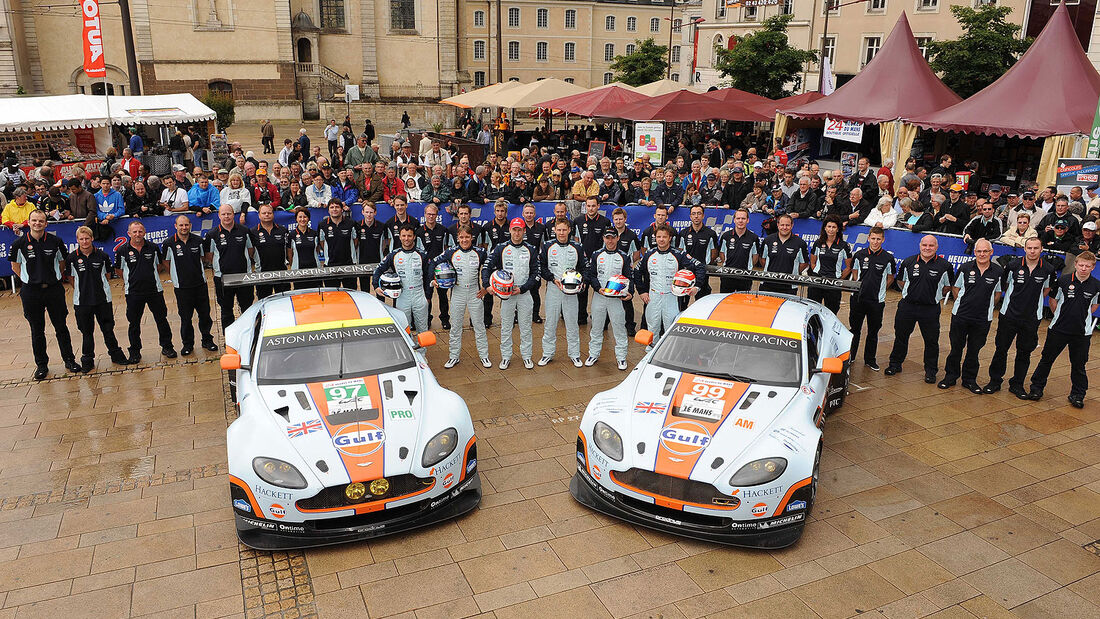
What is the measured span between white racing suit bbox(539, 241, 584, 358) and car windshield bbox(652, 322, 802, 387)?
2.66 m

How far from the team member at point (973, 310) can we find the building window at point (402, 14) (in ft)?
163

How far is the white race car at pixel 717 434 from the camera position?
227 inches

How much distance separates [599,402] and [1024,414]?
518 centimetres

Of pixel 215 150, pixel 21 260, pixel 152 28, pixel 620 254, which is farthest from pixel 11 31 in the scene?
pixel 620 254

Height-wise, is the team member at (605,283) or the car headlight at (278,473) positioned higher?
the team member at (605,283)

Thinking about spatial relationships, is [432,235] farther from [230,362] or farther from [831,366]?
[831,366]

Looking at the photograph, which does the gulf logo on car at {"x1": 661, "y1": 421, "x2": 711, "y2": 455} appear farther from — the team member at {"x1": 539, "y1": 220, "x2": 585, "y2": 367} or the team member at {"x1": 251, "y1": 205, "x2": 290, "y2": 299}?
the team member at {"x1": 251, "y1": 205, "x2": 290, "y2": 299}

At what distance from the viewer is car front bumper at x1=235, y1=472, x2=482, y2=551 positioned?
5730mm

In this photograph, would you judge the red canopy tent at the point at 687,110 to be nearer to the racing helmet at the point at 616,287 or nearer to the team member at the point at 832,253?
the team member at the point at 832,253

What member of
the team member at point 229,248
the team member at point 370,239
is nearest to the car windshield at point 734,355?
the team member at point 370,239

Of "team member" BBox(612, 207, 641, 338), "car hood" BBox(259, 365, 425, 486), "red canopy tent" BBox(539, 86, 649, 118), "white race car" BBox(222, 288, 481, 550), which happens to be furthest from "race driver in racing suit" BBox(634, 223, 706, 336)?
"red canopy tent" BBox(539, 86, 649, 118)

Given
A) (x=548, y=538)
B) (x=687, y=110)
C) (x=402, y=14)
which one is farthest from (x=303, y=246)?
(x=402, y=14)

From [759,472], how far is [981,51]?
945 inches

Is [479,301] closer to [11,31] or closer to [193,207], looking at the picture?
[193,207]
